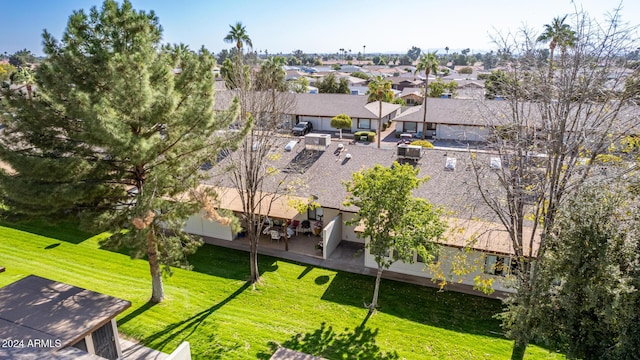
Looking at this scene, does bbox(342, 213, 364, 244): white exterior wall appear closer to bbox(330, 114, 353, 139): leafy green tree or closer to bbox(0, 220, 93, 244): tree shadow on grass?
bbox(0, 220, 93, 244): tree shadow on grass

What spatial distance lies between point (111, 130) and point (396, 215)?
977 centimetres

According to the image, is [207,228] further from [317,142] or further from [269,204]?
[317,142]

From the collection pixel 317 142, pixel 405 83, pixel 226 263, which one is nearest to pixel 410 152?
pixel 317 142

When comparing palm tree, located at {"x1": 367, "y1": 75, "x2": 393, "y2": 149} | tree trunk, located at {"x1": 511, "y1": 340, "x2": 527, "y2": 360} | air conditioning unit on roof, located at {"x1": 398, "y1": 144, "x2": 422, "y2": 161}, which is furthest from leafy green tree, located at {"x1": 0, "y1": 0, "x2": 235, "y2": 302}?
palm tree, located at {"x1": 367, "y1": 75, "x2": 393, "y2": 149}

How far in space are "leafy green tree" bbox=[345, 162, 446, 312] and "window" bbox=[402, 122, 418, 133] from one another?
3349 centimetres

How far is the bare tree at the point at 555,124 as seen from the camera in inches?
400

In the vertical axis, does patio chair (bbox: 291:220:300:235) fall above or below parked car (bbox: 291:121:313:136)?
below

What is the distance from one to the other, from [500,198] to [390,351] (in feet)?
20.9

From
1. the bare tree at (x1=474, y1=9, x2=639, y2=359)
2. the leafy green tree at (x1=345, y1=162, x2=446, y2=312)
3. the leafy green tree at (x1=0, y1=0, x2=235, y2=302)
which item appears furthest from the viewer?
the leafy green tree at (x1=345, y1=162, x2=446, y2=312)

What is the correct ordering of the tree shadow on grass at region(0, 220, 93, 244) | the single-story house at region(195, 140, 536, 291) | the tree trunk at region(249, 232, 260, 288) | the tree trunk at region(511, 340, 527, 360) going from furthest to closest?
1. the tree shadow on grass at region(0, 220, 93, 244)
2. the tree trunk at region(249, 232, 260, 288)
3. the single-story house at region(195, 140, 536, 291)
4. the tree trunk at region(511, 340, 527, 360)

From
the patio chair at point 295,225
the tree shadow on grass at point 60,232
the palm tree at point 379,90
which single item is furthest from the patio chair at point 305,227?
the palm tree at point 379,90

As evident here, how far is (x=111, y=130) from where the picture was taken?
11359 mm

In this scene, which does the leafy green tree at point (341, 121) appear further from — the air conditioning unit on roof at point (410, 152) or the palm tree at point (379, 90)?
the air conditioning unit on roof at point (410, 152)

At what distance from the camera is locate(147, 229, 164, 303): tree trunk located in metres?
14.8
